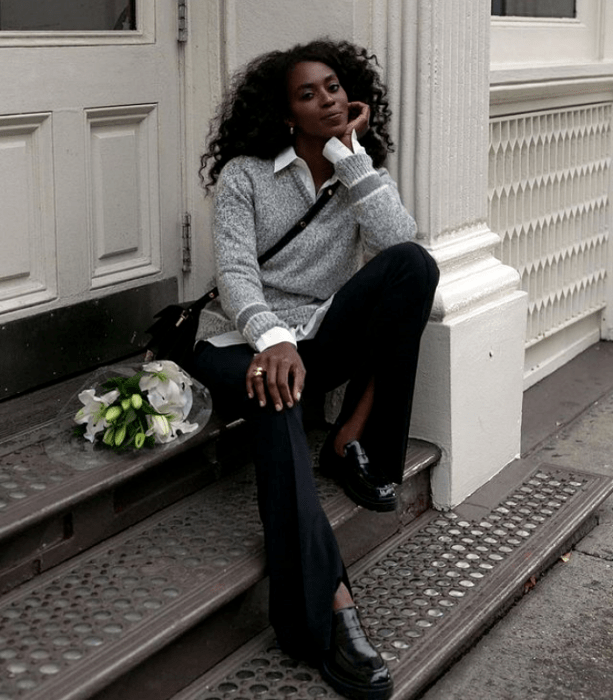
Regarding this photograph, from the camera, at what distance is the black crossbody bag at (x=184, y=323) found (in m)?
3.09

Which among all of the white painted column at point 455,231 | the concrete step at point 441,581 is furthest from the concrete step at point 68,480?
the white painted column at point 455,231

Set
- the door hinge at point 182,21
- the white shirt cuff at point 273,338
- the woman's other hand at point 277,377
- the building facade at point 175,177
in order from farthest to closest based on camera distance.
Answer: the door hinge at point 182,21 < the building facade at point 175,177 < the white shirt cuff at point 273,338 < the woman's other hand at point 277,377

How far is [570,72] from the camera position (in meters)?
4.79

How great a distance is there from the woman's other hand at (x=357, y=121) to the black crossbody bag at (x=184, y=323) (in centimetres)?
14

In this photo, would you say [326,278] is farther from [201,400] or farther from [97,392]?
[97,392]

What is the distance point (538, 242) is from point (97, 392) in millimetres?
2412

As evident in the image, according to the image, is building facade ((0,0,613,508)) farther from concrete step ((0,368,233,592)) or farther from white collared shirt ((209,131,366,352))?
white collared shirt ((209,131,366,352))

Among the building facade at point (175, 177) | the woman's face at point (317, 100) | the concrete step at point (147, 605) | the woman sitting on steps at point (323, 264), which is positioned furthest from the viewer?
the building facade at point (175, 177)

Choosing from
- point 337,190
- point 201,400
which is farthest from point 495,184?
point 201,400

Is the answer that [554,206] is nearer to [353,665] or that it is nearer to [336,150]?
[336,150]

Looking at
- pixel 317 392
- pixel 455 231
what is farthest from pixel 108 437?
pixel 455 231

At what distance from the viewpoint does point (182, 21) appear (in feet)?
11.8

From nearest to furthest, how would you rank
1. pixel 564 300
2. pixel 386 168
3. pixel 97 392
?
pixel 97 392 → pixel 386 168 → pixel 564 300

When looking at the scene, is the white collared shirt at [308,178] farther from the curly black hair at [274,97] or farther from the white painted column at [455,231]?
the white painted column at [455,231]
